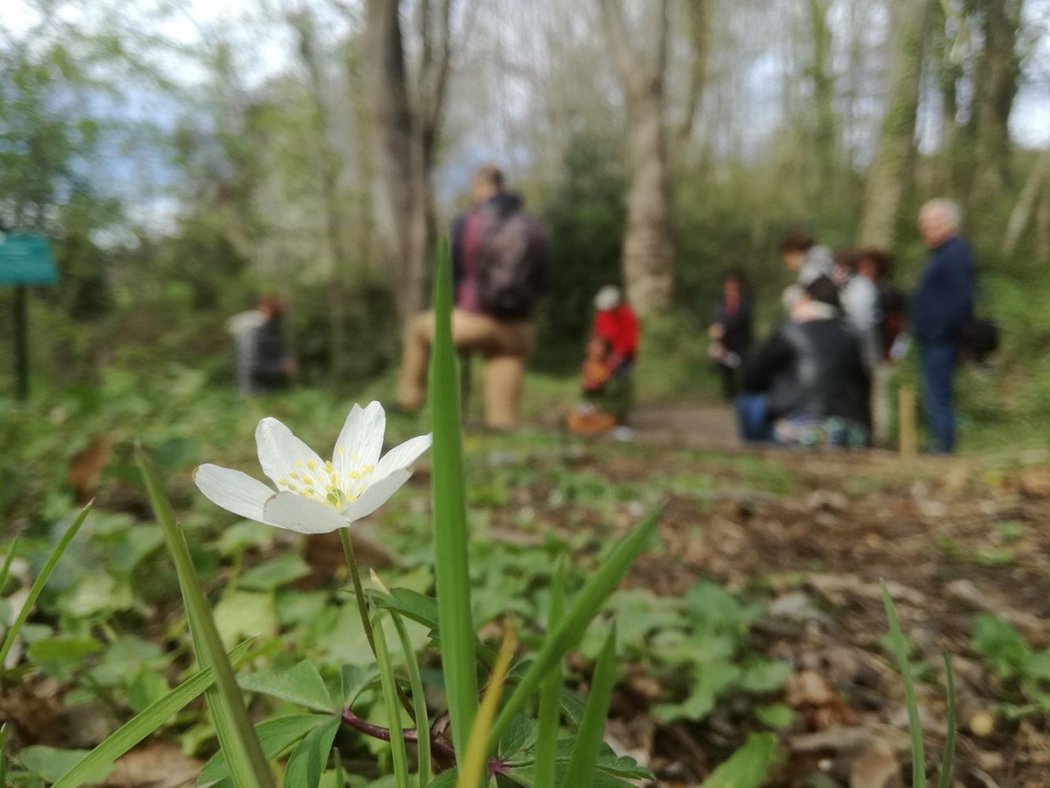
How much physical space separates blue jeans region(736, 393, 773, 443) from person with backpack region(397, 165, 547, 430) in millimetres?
1771

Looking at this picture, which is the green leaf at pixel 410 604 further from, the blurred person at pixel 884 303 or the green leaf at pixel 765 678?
the blurred person at pixel 884 303

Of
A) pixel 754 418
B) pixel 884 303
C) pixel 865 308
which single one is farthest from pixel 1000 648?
pixel 884 303

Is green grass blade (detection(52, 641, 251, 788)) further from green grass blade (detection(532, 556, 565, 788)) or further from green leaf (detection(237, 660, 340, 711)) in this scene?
→ green grass blade (detection(532, 556, 565, 788))

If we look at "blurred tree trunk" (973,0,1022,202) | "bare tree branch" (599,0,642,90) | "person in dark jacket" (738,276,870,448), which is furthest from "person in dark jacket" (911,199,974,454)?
"bare tree branch" (599,0,642,90)

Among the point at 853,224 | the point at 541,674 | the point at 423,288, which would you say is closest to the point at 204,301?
the point at 423,288

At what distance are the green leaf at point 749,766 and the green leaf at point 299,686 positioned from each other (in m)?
0.52

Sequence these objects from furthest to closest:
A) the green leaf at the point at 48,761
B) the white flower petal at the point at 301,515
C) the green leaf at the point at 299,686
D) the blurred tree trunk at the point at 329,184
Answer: the blurred tree trunk at the point at 329,184 → the green leaf at the point at 48,761 → the green leaf at the point at 299,686 → the white flower petal at the point at 301,515

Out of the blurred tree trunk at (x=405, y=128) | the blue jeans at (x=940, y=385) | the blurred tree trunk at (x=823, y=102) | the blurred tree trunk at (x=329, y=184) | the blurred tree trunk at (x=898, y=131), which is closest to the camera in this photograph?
the blurred tree trunk at (x=898, y=131)

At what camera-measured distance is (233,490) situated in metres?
0.58

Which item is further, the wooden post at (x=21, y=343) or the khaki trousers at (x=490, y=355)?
the khaki trousers at (x=490, y=355)

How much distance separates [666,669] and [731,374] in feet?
28.2

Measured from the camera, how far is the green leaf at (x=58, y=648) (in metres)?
0.95

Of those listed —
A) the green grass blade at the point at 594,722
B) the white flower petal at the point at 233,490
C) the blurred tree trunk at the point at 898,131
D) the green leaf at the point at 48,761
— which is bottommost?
the green leaf at the point at 48,761

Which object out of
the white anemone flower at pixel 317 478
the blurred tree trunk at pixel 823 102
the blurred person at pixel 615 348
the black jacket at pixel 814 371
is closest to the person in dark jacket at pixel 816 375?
the black jacket at pixel 814 371
